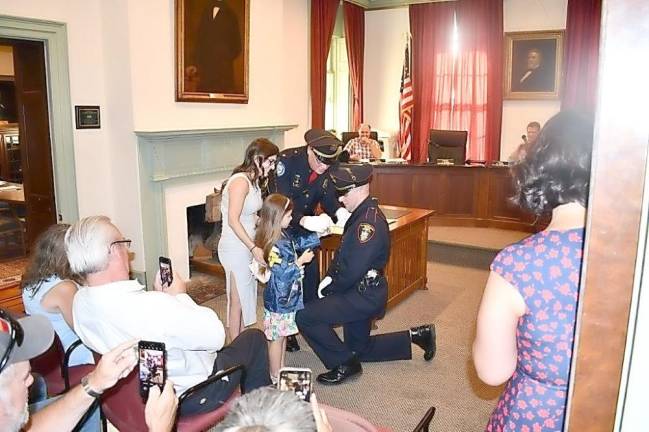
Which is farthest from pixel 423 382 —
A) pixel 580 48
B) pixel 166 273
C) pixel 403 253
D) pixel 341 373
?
pixel 580 48

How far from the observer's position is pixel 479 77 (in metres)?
8.19

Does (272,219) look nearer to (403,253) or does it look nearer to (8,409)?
(8,409)

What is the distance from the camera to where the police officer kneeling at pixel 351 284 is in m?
3.20

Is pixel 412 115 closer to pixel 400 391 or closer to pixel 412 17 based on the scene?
pixel 412 17

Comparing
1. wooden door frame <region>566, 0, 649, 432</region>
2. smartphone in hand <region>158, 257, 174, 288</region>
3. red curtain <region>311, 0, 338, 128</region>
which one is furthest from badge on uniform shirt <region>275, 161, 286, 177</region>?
red curtain <region>311, 0, 338, 128</region>

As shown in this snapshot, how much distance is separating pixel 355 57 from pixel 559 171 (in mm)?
7798

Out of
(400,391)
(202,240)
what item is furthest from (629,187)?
(202,240)

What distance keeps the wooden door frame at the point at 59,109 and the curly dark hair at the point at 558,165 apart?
399 cm

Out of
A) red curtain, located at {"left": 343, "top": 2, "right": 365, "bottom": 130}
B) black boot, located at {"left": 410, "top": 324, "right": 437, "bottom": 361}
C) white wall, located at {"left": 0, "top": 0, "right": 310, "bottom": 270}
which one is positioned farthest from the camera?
red curtain, located at {"left": 343, "top": 2, "right": 365, "bottom": 130}

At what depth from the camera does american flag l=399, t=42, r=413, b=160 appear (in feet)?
28.3

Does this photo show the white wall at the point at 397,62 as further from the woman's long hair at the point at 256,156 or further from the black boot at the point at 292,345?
the woman's long hair at the point at 256,156

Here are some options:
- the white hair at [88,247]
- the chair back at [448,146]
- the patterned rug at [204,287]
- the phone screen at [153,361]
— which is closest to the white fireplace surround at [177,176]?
the patterned rug at [204,287]

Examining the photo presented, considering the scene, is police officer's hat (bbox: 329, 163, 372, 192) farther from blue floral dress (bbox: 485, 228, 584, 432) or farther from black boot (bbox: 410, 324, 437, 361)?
blue floral dress (bbox: 485, 228, 584, 432)

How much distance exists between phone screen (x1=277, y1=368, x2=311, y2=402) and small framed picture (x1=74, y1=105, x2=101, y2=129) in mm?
3739
